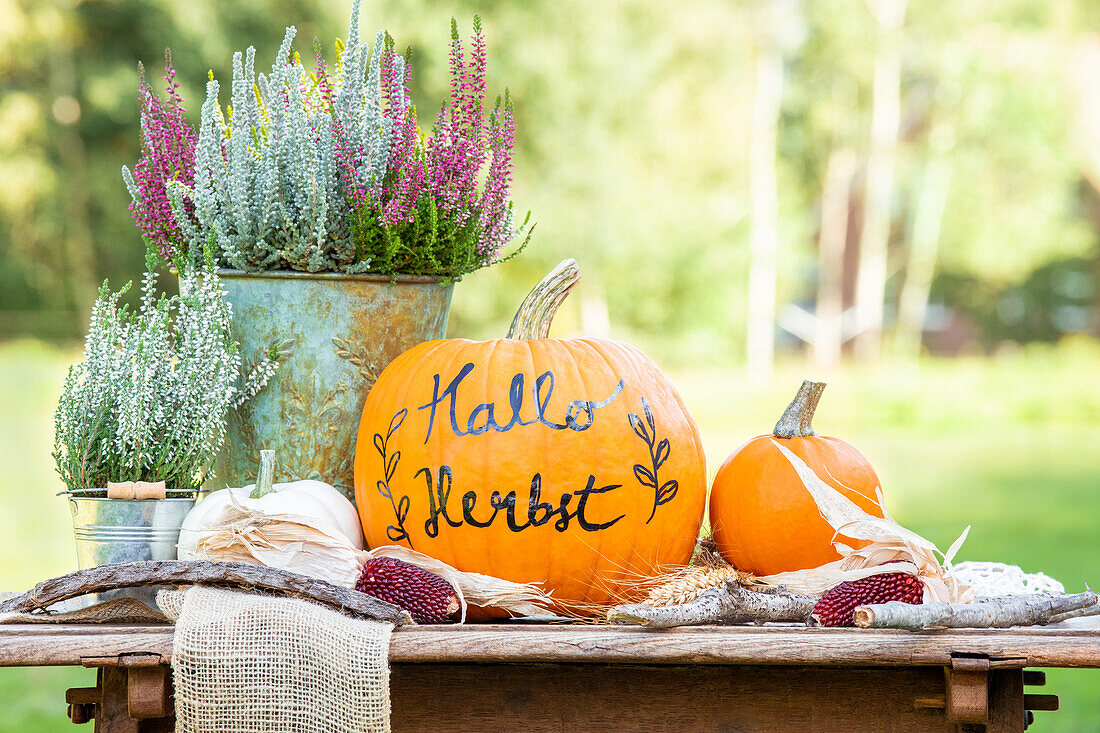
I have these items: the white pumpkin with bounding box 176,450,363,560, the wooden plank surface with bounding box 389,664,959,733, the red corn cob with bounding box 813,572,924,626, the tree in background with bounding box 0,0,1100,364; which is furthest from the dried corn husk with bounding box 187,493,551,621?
the tree in background with bounding box 0,0,1100,364

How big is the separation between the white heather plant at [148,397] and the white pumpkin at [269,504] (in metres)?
0.12

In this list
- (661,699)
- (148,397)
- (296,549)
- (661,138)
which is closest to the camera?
(661,699)

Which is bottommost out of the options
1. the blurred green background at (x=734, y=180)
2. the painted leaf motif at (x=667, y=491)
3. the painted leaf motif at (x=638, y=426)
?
the painted leaf motif at (x=667, y=491)

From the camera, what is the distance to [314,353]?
1.88m

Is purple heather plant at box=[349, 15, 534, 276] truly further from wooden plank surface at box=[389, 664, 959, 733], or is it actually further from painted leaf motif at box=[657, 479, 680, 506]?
wooden plank surface at box=[389, 664, 959, 733]

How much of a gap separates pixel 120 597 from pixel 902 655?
1.08 meters

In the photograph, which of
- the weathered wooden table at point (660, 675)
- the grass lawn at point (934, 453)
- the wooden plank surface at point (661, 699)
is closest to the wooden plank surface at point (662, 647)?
the weathered wooden table at point (660, 675)

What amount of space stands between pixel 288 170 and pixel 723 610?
1047mm

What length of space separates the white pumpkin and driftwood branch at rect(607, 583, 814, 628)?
1.63 ft

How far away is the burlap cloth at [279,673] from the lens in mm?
1308

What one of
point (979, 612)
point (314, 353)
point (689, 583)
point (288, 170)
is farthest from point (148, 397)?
point (979, 612)

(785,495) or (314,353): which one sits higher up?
(314,353)

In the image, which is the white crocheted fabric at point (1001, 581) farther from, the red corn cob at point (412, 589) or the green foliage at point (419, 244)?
the green foliage at point (419, 244)

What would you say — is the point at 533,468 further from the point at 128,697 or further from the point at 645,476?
the point at 128,697
